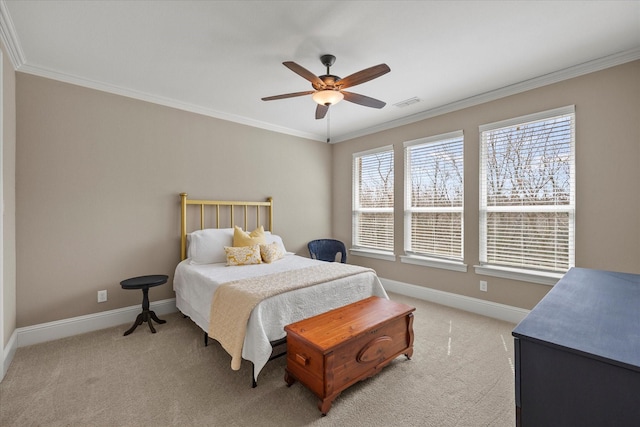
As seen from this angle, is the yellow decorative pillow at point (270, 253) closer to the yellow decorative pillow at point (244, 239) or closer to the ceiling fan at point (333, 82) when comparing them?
the yellow decorative pillow at point (244, 239)

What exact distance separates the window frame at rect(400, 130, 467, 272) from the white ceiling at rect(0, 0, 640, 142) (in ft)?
2.00

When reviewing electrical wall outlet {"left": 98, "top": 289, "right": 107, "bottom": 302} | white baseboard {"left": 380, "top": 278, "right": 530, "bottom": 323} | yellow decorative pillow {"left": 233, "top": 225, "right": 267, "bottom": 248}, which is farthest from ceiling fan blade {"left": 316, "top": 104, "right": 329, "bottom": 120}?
electrical wall outlet {"left": 98, "top": 289, "right": 107, "bottom": 302}

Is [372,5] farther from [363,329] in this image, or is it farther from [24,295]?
[24,295]

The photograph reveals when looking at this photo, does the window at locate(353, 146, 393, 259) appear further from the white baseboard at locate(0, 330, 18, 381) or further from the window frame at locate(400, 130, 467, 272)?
the white baseboard at locate(0, 330, 18, 381)

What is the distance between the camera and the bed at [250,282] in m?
2.09

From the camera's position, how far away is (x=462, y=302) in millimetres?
3652

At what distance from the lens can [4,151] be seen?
7.51 feet

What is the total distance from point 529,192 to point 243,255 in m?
3.31

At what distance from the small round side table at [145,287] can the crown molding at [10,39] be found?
2210 millimetres

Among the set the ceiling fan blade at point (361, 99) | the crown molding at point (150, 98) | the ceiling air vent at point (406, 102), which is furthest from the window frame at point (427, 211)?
the crown molding at point (150, 98)

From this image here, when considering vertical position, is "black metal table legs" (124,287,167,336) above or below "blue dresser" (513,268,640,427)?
below

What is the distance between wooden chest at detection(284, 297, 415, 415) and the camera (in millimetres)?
1830

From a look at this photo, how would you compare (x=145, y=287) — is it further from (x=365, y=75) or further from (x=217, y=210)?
(x=365, y=75)

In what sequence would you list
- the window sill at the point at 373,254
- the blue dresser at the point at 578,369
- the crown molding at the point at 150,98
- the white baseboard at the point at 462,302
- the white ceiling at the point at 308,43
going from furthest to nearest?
1. the window sill at the point at 373,254
2. the white baseboard at the point at 462,302
3. the crown molding at the point at 150,98
4. the white ceiling at the point at 308,43
5. the blue dresser at the point at 578,369
